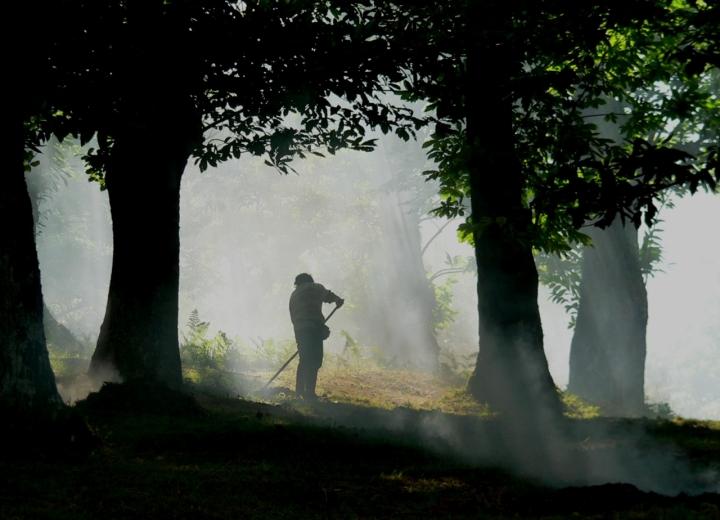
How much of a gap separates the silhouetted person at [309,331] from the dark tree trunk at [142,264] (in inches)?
164

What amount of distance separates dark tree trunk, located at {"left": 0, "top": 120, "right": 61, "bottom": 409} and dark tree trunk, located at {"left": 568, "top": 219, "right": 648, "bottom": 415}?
40.0 feet

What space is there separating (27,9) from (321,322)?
8185 mm

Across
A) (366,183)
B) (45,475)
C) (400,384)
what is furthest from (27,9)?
(366,183)

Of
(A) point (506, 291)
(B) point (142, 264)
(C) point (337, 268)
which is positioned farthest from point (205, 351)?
(C) point (337, 268)

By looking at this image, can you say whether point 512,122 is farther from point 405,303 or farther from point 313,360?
point 405,303

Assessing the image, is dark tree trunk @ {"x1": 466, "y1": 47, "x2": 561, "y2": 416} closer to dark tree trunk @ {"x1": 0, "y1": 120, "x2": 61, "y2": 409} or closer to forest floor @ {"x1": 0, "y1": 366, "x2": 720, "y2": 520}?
forest floor @ {"x1": 0, "y1": 366, "x2": 720, "y2": 520}

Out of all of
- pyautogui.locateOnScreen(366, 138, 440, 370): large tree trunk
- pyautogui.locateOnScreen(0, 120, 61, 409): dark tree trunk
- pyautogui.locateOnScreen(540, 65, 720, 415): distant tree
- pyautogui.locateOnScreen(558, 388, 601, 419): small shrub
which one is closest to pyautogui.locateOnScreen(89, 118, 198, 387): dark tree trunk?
pyautogui.locateOnScreen(0, 120, 61, 409): dark tree trunk

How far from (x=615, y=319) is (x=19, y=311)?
43.4ft

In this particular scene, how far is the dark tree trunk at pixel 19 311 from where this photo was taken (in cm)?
711

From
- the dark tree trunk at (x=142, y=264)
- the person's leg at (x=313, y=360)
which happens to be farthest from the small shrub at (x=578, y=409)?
the dark tree trunk at (x=142, y=264)

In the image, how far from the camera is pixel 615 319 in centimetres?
1638

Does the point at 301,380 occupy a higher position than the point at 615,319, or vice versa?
the point at 615,319

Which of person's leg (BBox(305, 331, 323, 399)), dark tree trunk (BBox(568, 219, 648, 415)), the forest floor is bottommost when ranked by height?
the forest floor

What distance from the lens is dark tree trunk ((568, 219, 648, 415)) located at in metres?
16.1
